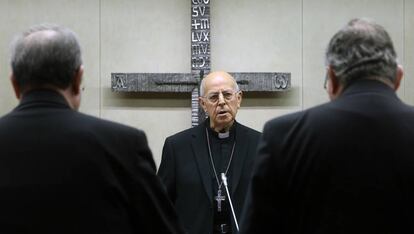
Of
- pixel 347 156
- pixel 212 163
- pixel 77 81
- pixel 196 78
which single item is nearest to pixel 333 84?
pixel 347 156

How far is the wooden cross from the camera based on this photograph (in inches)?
202

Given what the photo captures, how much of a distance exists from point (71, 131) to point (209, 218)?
6.16 ft

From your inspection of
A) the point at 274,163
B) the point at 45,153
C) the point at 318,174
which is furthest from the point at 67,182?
the point at 318,174

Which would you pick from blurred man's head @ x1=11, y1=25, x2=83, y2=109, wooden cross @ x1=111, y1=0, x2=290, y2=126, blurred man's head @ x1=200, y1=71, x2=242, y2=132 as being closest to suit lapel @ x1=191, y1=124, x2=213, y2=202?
blurred man's head @ x1=200, y1=71, x2=242, y2=132

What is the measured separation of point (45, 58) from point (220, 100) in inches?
87.1

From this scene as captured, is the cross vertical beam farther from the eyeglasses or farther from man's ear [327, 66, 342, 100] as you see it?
man's ear [327, 66, 342, 100]

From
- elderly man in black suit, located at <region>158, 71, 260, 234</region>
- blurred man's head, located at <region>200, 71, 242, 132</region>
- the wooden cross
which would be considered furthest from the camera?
the wooden cross

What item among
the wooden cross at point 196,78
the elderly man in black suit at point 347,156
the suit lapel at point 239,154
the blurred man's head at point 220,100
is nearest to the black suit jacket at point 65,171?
the elderly man in black suit at point 347,156

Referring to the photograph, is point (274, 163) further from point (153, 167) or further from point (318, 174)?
point (153, 167)

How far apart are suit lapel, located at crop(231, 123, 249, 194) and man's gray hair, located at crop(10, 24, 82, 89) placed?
197 centimetres

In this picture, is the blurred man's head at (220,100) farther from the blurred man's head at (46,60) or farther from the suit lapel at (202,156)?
the blurred man's head at (46,60)

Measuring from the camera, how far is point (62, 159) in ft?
6.23

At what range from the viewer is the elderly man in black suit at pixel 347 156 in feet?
6.14

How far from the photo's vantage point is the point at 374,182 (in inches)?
73.6
